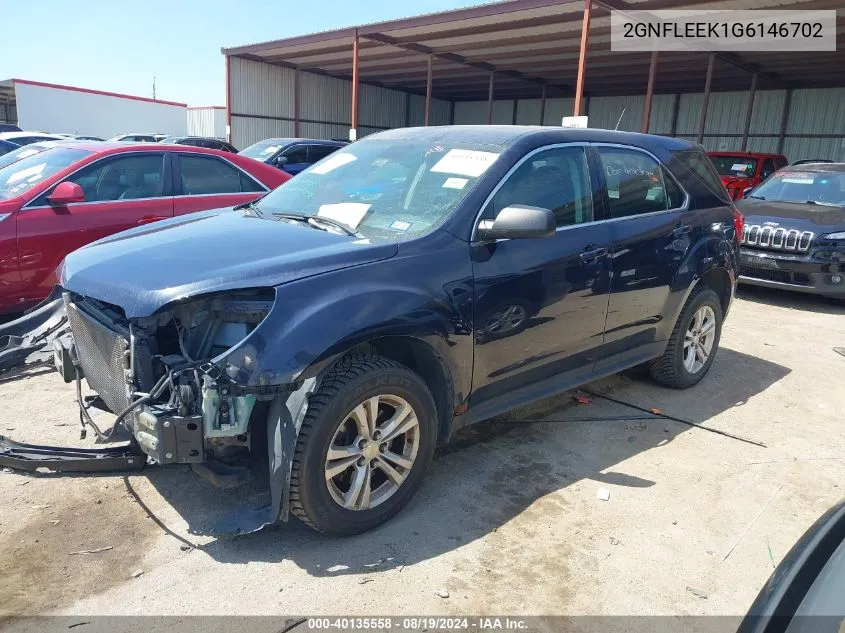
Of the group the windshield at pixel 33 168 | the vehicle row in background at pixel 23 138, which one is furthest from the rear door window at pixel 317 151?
the windshield at pixel 33 168

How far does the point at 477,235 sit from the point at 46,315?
3.10 m

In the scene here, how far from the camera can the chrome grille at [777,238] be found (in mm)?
7824

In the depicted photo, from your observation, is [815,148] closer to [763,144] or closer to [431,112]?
[763,144]

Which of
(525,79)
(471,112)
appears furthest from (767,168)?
(471,112)

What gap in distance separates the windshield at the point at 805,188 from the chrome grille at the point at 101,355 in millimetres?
8981

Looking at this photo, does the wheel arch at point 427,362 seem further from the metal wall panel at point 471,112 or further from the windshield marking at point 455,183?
the metal wall panel at point 471,112

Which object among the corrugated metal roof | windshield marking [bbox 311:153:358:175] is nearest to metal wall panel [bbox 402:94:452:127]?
the corrugated metal roof

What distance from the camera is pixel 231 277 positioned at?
2.63m

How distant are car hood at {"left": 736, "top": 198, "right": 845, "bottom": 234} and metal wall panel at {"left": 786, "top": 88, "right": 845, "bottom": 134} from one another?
18.1 metres

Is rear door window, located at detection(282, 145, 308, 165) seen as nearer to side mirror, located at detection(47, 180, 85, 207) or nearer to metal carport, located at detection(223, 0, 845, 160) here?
metal carport, located at detection(223, 0, 845, 160)

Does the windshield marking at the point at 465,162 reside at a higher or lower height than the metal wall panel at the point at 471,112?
lower

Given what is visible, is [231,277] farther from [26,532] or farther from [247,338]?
[26,532]

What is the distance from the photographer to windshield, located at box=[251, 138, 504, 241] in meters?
3.24

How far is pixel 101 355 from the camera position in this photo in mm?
2961
